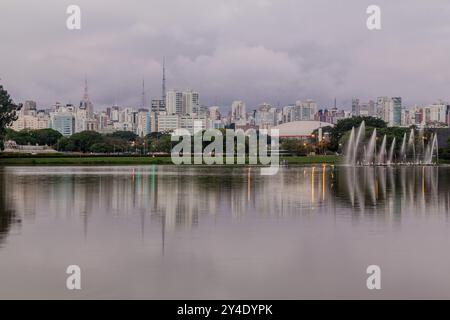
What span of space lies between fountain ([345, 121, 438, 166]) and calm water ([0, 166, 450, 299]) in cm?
5046

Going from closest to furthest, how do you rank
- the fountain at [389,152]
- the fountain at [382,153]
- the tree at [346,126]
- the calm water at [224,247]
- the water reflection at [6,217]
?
1. the calm water at [224,247]
2. the water reflection at [6,217]
3. the fountain at [389,152]
4. the fountain at [382,153]
5. the tree at [346,126]

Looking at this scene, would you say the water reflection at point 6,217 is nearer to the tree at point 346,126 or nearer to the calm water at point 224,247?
the calm water at point 224,247

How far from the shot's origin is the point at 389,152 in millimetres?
72188

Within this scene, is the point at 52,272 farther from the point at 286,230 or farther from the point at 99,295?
the point at 286,230

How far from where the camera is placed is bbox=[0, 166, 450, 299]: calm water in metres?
7.49

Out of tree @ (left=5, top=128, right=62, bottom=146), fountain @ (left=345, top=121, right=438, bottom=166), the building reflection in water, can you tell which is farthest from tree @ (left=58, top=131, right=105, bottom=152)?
the building reflection in water

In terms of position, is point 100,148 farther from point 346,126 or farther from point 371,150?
point 371,150

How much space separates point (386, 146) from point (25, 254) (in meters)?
68.4

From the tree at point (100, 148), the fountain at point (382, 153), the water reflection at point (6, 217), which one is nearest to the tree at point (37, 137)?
the tree at point (100, 148)

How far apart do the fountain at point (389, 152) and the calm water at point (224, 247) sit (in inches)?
1986

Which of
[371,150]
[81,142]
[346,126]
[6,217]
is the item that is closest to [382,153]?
[371,150]

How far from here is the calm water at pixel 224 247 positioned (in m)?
7.49

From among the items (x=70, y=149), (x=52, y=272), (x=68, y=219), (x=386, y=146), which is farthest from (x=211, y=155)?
(x=52, y=272)

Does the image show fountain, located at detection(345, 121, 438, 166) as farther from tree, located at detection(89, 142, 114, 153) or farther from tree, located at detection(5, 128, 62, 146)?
tree, located at detection(5, 128, 62, 146)
